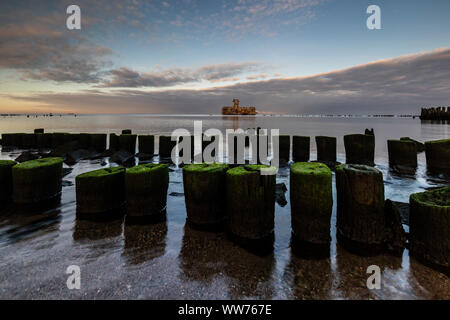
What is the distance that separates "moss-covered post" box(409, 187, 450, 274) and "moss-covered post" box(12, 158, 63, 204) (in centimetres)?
817

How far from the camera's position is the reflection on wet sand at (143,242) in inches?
148

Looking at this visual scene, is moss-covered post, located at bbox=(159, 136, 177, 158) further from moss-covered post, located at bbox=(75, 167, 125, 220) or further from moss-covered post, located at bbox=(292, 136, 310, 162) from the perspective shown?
moss-covered post, located at bbox=(75, 167, 125, 220)

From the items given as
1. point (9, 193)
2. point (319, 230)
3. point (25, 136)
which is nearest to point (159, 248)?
point (319, 230)

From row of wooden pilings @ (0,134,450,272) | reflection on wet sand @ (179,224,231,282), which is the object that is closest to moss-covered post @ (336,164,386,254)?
row of wooden pilings @ (0,134,450,272)

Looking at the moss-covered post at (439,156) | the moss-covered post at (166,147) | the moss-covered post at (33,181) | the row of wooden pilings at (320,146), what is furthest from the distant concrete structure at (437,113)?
the moss-covered post at (33,181)

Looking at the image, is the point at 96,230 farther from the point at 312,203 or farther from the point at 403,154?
the point at 403,154

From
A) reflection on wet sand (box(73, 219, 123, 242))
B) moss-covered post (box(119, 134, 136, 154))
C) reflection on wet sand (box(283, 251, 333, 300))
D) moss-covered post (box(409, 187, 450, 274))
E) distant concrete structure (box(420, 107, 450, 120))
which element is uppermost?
distant concrete structure (box(420, 107, 450, 120))

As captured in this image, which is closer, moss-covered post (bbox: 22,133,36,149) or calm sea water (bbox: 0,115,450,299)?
calm sea water (bbox: 0,115,450,299)

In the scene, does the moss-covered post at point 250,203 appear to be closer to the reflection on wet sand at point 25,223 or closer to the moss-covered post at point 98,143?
the reflection on wet sand at point 25,223

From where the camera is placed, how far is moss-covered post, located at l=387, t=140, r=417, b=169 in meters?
10.2

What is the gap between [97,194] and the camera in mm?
5027

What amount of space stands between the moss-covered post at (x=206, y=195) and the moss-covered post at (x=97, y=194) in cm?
183

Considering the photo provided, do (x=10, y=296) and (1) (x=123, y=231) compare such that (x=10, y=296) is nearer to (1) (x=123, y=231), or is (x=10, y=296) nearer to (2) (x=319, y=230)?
(1) (x=123, y=231)
